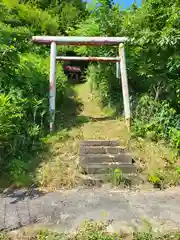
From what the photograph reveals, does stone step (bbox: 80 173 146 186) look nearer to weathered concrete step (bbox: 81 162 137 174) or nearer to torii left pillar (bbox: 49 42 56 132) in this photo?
weathered concrete step (bbox: 81 162 137 174)

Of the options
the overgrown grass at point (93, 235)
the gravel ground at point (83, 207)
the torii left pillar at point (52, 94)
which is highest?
the torii left pillar at point (52, 94)

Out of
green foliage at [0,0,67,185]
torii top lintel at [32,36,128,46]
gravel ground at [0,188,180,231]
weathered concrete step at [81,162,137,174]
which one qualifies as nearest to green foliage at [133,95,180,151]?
weathered concrete step at [81,162,137,174]

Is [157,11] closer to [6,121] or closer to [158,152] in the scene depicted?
[158,152]

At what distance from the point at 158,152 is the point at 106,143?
1.14 m

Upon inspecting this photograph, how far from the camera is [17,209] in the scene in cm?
422

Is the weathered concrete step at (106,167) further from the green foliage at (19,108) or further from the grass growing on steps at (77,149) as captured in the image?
the green foliage at (19,108)

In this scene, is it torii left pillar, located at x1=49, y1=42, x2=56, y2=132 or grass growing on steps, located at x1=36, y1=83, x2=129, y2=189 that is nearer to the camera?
grass growing on steps, located at x1=36, y1=83, x2=129, y2=189

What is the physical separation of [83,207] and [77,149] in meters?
2.14

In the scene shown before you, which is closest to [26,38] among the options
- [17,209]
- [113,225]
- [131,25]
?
[131,25]

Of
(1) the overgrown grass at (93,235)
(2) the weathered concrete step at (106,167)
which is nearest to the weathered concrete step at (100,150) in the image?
(2) the weathered concrete step at (106,167)

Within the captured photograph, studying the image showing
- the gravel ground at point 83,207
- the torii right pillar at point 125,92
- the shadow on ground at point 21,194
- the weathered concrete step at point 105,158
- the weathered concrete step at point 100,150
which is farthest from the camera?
the torii right pillar at point 125,92

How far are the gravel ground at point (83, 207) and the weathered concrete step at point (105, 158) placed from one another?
0.83 m

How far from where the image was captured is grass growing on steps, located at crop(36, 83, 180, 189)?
5227 mm

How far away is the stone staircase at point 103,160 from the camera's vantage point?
5.35m
